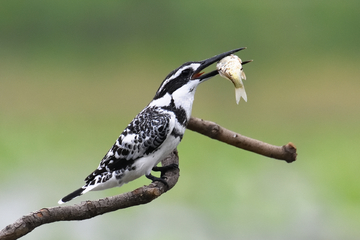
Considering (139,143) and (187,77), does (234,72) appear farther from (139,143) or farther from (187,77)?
(139,143)

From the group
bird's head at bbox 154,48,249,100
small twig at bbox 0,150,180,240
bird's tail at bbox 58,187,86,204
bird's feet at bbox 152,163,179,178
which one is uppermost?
bird's head at bbox 154,48,249,100

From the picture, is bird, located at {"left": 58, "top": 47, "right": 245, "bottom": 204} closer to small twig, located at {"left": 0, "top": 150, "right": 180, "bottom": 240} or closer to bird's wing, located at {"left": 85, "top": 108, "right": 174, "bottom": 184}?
bird's wing, located at {"left": 85, "top": 108, "right": 174, "bottom": 184}

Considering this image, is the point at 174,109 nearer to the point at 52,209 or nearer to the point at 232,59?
the point at 232,59

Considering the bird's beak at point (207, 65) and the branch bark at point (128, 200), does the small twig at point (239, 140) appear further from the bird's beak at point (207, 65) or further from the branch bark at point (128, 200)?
the bird's beak at point (207, 65)

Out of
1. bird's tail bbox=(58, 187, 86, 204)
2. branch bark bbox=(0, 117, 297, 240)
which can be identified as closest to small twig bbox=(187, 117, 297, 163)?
branch bark bbox=(0, 117, 297, 240)

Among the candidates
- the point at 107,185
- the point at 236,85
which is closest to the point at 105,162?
the point at 107,185

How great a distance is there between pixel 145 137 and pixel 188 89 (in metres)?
0.19

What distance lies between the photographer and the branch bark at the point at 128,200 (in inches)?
40.7

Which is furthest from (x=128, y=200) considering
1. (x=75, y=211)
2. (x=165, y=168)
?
(x=165, y=168)

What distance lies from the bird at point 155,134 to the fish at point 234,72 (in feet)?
0.14

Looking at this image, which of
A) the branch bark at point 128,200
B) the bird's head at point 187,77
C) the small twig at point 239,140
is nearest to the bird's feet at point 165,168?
the branch bark at point 128,200

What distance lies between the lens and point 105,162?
1387 millimetres

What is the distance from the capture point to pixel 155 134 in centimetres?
135

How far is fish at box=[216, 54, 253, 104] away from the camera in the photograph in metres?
1.24
